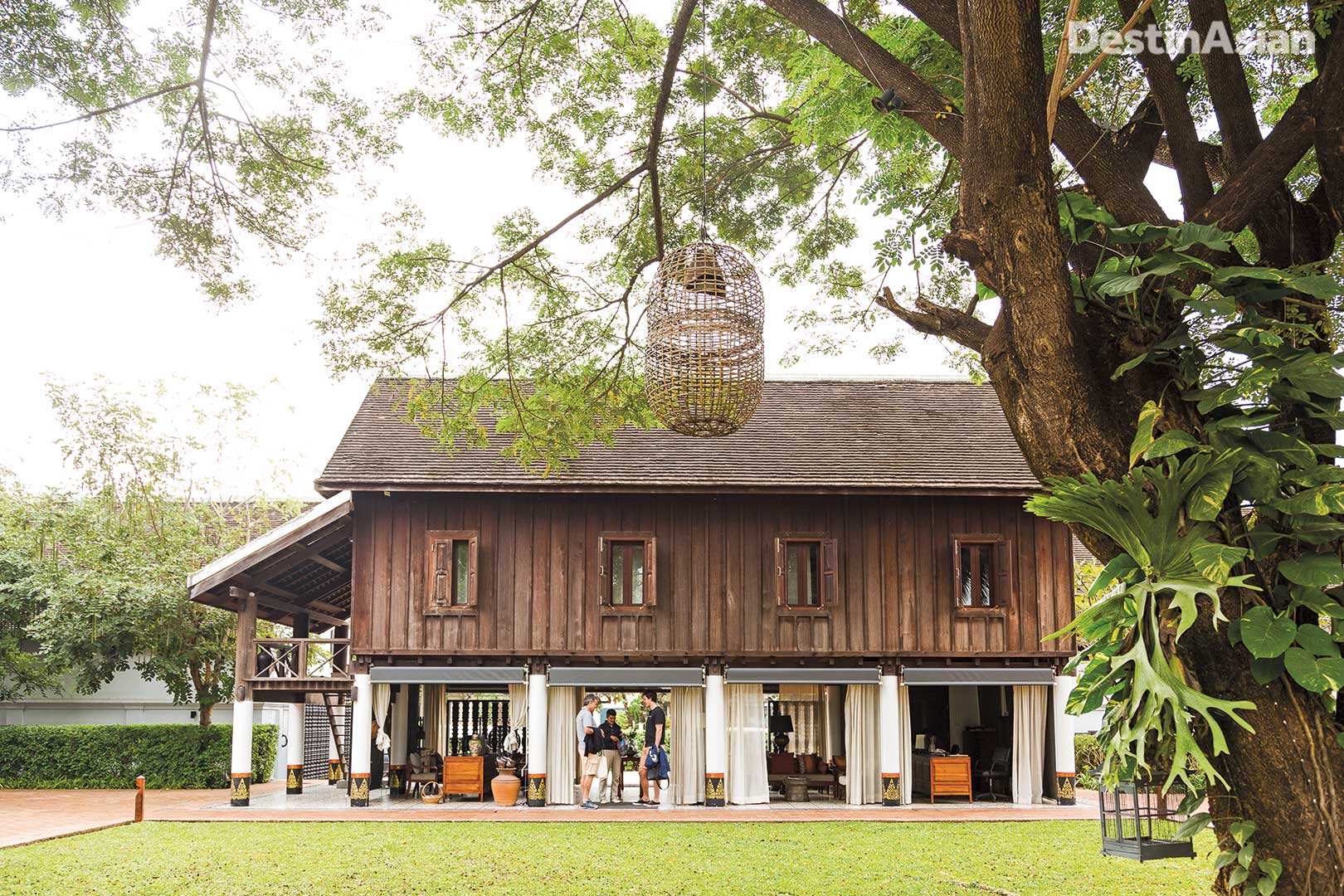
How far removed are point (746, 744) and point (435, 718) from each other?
821 cm

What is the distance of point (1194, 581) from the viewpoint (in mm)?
5520

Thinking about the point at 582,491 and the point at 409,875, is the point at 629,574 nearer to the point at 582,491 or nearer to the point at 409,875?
the point at 582,491

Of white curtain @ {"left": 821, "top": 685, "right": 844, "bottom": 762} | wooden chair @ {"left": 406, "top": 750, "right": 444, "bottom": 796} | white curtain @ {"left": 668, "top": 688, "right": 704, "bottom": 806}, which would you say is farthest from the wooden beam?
white curtain @ {"left": 821, "top": 685, "right": 844, "bottom": 762}

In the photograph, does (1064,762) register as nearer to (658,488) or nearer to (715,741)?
(715,741)

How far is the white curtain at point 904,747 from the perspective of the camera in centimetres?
1870

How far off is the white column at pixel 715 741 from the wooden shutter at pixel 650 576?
61.8 inches

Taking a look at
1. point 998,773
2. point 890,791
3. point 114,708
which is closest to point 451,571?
point 890,791

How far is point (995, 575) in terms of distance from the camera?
1914cm

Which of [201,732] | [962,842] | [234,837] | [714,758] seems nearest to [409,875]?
[234,837]

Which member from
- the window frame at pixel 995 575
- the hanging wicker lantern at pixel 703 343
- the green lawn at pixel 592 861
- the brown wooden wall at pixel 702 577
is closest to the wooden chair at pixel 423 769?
the brown wooden wall at pixel 702 577

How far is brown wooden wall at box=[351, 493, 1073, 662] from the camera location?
1878 cm

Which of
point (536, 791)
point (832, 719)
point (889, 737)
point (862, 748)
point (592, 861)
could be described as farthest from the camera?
point (832, 719)

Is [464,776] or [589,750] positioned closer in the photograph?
[589,750]

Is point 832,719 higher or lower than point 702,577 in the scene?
lower
